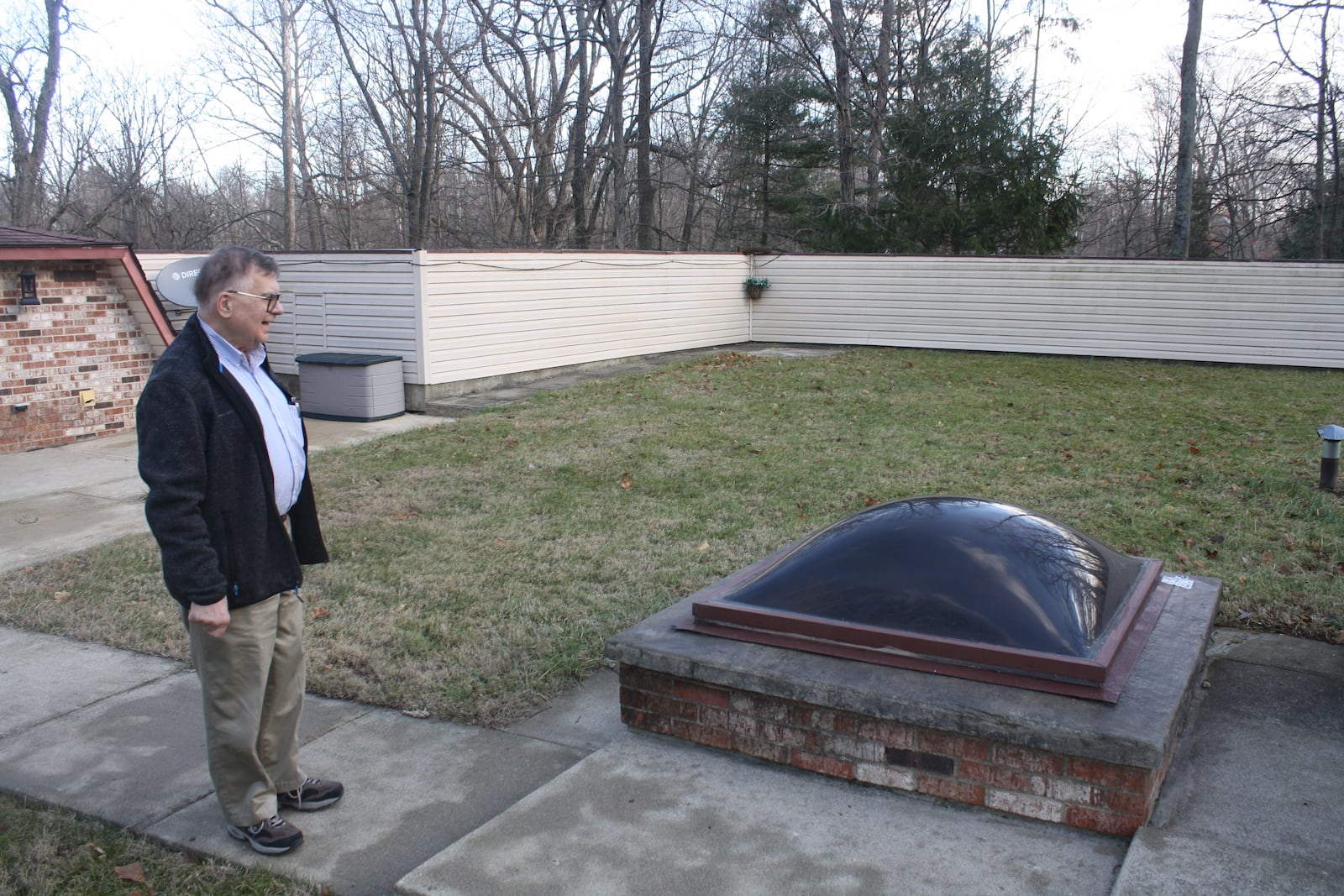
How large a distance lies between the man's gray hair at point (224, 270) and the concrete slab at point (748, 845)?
1.72 m

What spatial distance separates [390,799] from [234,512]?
1.14 meters

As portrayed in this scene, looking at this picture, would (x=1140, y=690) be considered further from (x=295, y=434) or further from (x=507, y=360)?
(x=507, y=360)

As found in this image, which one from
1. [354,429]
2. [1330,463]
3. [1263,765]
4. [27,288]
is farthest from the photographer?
[354,429]

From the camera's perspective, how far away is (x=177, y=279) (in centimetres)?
1216

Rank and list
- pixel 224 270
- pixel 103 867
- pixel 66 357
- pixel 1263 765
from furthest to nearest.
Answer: pixel 66 357
pixel 1263 765
pixel 103 867
pixel 224 270

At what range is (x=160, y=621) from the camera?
202 inches

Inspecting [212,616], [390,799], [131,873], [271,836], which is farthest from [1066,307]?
[131,873]

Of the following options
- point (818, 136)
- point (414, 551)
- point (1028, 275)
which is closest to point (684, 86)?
point (818, 136)

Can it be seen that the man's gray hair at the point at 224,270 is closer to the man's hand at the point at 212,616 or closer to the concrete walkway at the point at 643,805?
the man's hand at the point at 212,616

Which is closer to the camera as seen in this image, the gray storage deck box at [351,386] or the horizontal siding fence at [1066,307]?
the gray storage deck box at [351,386]

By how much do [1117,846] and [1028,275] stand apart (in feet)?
53.2

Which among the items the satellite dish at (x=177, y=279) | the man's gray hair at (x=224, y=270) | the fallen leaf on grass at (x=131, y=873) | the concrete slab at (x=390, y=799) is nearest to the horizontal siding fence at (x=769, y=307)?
the satellite dish at (x=177, y=279)

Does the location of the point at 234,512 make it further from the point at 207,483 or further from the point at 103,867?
the point at 103,867

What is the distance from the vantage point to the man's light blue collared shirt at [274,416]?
291cm
